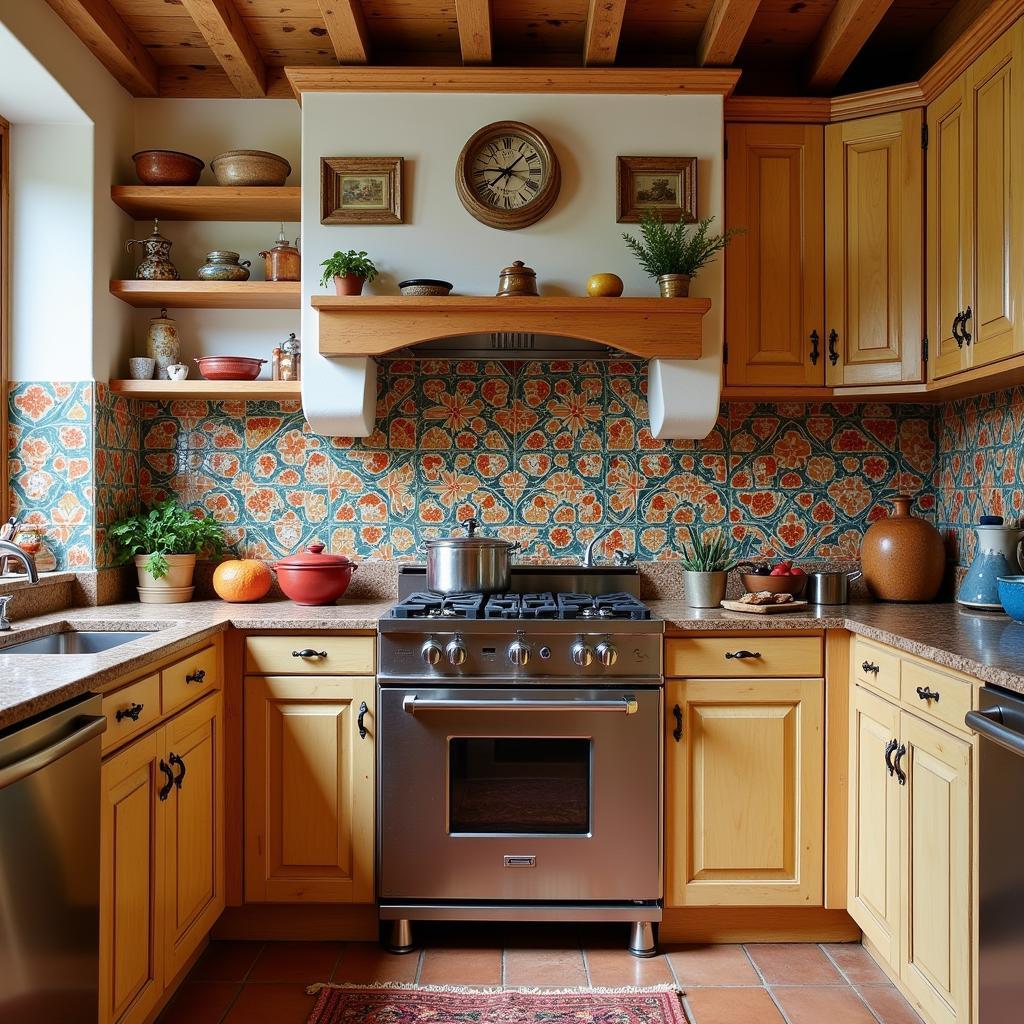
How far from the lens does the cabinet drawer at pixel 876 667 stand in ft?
7.14

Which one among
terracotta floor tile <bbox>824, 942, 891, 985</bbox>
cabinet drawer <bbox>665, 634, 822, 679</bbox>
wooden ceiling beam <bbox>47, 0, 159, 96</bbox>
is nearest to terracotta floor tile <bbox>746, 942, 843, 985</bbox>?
terracotta floor tile <bbox>824, 942, 891, 985</bbox>

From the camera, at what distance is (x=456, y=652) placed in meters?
2.41

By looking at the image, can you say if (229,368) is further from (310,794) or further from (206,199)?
(310,794)

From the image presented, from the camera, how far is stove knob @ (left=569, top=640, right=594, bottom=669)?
2.43m

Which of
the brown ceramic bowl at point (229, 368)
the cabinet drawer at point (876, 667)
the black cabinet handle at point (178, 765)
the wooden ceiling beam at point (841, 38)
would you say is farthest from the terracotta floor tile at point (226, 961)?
the wooden ceiling beam at point (841, 38)

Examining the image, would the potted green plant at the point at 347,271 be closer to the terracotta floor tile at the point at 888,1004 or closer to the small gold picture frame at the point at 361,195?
the small gold picture frame at the point at 361,195

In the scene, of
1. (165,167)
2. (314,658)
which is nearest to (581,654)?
(314,658)

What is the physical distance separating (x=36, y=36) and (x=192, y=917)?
234 centimetres

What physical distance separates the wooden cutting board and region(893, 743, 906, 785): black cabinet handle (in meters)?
0.58

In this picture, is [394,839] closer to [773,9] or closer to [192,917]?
[192,917]

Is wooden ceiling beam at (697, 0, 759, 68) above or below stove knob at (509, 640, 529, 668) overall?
above

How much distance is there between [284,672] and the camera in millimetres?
2510

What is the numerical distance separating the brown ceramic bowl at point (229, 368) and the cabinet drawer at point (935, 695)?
6.95ft

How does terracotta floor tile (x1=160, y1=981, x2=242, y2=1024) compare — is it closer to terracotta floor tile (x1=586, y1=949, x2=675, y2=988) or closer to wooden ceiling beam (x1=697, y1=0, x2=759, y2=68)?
terracotta floor tile (x1=586, y1=949, x2=675, y2=988)
